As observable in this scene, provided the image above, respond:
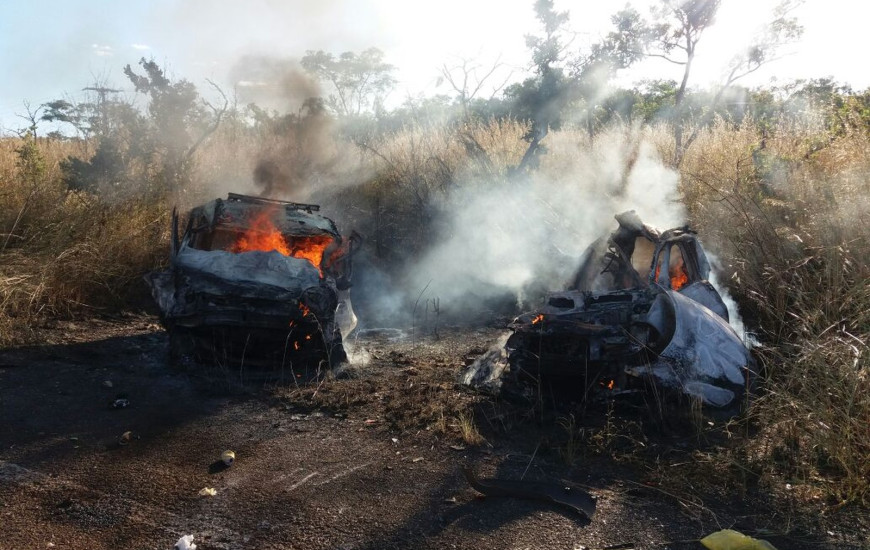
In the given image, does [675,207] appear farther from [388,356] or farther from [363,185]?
[363,185]

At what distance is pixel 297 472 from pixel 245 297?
2.24m

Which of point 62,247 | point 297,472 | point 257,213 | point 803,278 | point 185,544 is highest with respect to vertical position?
point 257,213

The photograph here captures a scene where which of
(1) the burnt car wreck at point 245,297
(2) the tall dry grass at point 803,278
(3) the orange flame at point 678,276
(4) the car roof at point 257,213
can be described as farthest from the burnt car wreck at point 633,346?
(4) the car roof at point 257,213

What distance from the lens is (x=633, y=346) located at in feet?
15.7

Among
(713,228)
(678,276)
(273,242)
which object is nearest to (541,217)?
(713,228)

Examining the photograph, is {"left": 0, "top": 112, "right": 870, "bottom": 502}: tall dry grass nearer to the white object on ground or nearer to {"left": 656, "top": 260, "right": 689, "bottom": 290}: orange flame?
{"left": 656, "top": 260, "right": 689, "bottom": 290}: orange flame

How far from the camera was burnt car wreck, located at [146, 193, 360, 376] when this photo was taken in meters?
5.70

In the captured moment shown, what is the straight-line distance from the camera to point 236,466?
4055mm

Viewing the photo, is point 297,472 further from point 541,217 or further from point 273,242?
point 541,217

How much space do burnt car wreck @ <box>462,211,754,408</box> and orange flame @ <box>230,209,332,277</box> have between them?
106 inches

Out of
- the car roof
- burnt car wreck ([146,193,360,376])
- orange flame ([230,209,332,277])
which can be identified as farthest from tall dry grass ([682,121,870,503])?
the car roof

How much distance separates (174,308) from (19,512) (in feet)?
9.24

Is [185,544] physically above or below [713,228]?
below

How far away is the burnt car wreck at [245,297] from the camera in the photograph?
570cm
